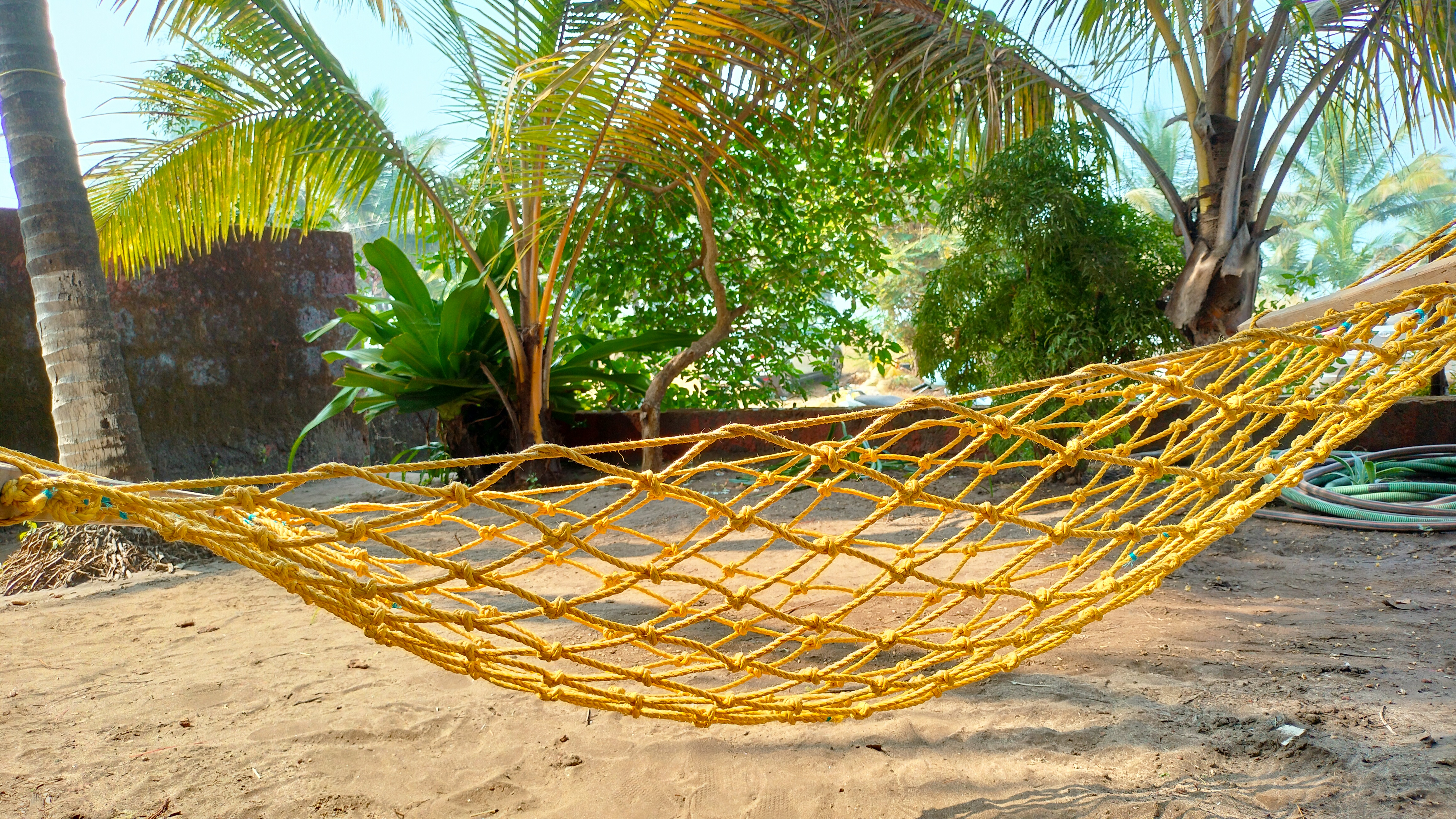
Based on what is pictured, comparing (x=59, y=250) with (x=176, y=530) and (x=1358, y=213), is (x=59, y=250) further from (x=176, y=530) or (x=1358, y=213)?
(x=1358, y=213)

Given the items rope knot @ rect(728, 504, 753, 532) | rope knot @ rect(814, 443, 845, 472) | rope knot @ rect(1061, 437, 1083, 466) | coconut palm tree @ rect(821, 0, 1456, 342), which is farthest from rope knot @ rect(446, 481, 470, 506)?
coconut palm tree @ rect(821, 0, 1456, 342)

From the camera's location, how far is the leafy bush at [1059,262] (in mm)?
2816

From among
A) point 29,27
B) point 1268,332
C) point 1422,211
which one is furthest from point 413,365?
point 1422,211

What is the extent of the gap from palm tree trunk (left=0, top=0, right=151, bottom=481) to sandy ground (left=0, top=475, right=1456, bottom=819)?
0.96 metres

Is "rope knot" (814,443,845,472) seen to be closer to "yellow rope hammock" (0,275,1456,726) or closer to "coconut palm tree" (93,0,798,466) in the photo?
"yellow rope hammock" (0,275,1456,726)

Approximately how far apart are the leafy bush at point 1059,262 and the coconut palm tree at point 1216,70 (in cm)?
15

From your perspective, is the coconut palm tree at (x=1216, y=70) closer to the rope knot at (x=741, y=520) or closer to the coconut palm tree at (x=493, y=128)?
the coconut palm tree at (x=493, y=128)

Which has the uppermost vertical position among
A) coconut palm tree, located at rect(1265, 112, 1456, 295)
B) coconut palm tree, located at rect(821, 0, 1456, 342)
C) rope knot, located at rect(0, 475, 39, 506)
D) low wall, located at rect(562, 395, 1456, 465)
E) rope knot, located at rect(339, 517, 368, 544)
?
coconut palm tree, located at rect(1265, 112, 1456, 295)

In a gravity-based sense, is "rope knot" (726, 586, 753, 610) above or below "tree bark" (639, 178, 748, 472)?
below

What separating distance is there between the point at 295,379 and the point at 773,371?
2.61m

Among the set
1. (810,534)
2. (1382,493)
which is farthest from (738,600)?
(1382,493)

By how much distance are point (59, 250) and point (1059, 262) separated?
3157mm

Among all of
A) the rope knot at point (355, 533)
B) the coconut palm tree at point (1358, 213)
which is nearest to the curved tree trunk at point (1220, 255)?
the rope knot at point (355, 533)

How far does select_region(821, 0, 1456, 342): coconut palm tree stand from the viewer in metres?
2.47
